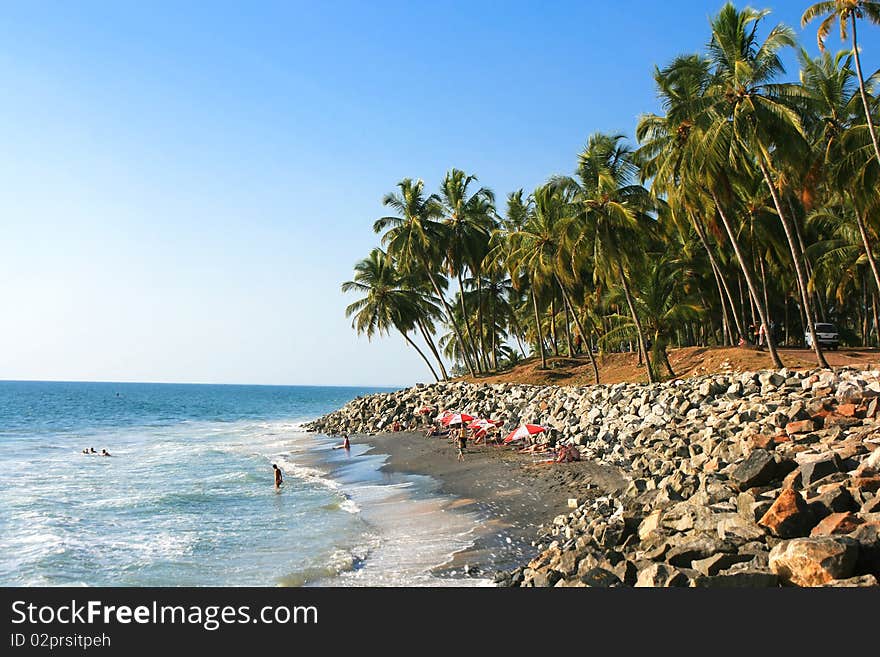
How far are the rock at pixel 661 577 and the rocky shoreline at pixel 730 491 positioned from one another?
13mm

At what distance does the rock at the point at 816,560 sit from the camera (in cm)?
775

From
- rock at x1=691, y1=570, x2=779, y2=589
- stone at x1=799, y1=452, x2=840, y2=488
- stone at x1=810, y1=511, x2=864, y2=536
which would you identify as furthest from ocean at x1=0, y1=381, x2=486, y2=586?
stone at x1=799, y1=452, x2=840, y2=488

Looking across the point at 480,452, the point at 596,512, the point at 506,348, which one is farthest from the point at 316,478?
the point at 506,348

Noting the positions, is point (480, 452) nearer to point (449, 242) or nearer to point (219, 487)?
point (219, 487)

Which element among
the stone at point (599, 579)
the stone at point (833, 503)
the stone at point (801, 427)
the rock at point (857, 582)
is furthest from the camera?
the stone at point (801, 427)

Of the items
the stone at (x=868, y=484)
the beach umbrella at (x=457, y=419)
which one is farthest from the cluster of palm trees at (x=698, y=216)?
the stone at (x=868, y=484)

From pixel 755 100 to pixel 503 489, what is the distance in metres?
15.4

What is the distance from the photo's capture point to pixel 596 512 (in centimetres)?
1366

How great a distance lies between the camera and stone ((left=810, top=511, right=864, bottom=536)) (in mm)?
8820

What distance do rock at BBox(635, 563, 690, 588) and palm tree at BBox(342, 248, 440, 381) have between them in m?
41.0

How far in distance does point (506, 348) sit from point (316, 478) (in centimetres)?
4327

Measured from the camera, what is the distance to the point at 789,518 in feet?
31.0

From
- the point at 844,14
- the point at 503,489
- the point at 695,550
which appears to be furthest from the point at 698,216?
the point at 695,550

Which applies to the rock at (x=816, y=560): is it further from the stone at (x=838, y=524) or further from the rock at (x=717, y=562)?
the stone at (x=838, y=524)
